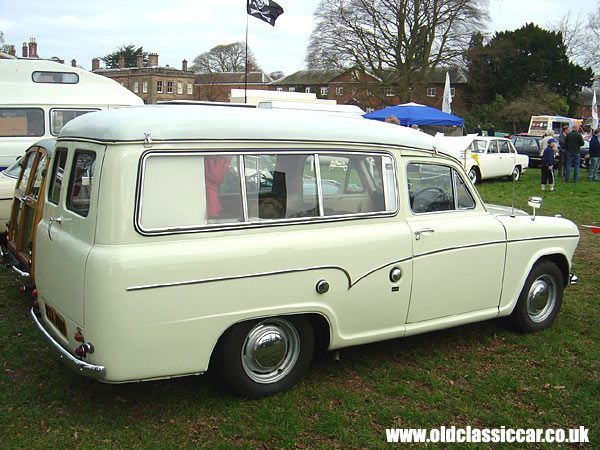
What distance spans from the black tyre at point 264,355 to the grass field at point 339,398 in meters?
0.13

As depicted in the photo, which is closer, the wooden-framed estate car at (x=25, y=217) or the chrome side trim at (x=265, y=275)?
the chrome side trim at (x=265, y=275)

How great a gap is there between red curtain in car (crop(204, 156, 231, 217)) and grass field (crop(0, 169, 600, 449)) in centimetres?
139

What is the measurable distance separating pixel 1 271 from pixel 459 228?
5775mm

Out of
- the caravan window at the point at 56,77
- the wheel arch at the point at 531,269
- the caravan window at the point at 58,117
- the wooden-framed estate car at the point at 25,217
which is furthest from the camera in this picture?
the caravan window at the point at 56,77

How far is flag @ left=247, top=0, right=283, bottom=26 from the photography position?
14641 millimetres

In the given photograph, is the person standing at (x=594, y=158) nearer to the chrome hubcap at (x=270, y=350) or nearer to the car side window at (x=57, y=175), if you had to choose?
the chrome hubcap at (x=270, y=350)

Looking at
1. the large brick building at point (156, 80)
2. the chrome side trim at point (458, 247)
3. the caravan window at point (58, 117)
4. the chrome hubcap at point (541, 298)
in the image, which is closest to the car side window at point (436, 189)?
the chrome side trim at point (458, 247)

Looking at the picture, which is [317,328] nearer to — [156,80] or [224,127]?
[224,127]

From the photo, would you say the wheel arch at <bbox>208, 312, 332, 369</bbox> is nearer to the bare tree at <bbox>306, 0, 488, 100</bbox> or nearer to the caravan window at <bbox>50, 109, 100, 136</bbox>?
the caravan window at <bbox>50, 109, 100, 136</bbox>

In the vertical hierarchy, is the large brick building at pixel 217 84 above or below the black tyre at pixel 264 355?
above

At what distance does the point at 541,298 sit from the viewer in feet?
18.3

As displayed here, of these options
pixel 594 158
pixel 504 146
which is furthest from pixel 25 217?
pixel 594 158

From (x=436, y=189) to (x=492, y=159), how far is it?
1551 cm

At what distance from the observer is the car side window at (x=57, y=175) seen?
14.3ft
